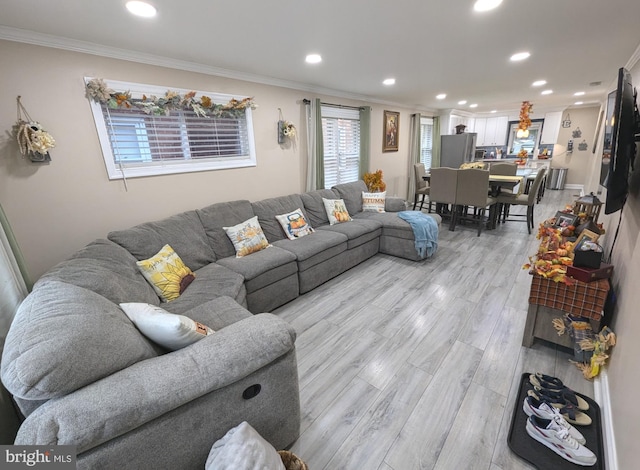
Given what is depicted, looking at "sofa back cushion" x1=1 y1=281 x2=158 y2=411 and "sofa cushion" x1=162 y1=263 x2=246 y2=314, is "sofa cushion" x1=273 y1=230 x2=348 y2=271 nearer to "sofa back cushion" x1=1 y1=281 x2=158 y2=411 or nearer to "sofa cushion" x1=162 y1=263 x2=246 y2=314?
"sofa cushion" x1=162 y1=263 x2=246 y2=314

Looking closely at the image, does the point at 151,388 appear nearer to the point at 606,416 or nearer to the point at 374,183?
the point at 606,416

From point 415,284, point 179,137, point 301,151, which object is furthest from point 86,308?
point 301,151

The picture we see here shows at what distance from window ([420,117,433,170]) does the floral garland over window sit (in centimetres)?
505

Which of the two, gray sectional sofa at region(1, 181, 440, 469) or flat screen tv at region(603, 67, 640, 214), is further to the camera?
flat screen tv at region(603, 67, 640, 214)

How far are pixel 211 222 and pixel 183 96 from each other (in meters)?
1.27

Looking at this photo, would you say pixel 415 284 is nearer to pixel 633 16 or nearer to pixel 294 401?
pixel 294 401

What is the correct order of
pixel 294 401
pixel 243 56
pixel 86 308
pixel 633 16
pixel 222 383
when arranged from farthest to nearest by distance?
pixel 243 56, pixel 633 16, pixel 294 401, pixel 86 308, pixel 222 383

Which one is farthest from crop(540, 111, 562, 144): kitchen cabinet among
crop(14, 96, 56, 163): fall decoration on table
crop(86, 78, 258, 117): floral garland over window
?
crop(14, 96, 56, 163): fall decoration on table

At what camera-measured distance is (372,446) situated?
4.50 ft

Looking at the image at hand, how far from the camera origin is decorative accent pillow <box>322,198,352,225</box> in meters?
3.64

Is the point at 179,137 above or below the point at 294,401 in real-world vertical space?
above

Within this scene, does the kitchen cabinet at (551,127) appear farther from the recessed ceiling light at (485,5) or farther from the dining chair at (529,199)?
the recessed ceiling light at (485,5)

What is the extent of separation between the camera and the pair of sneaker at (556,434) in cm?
125

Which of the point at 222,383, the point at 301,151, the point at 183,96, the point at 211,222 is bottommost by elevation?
the point at 222,383
